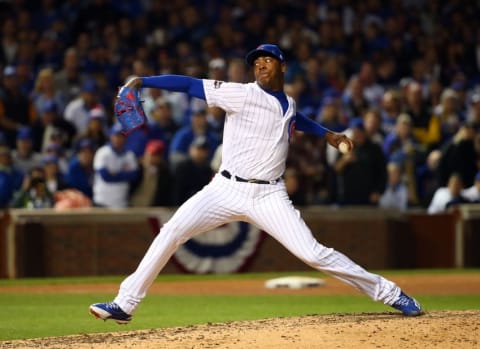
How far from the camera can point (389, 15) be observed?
1914 cm

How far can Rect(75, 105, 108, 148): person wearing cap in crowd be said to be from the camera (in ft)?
46.3

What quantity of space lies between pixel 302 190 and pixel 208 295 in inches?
149

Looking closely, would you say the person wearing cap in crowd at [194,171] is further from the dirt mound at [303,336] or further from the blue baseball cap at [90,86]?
the dirt mound at [303,336]

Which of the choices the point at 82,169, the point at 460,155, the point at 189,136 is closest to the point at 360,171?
the point at 460,155

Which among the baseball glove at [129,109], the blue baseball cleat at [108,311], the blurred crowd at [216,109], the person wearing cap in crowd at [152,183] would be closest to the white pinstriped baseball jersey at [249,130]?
the baseball glove at [129,109]

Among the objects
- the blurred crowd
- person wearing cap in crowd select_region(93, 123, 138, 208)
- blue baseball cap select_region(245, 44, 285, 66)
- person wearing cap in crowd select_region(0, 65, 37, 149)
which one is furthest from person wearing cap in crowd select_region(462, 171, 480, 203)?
blue baseball cap select_region(245, 44, 285, 66)

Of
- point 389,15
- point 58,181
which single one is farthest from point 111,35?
point 389,15

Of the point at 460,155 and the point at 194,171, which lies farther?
the point at 460,155

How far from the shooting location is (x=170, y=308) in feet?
31.8

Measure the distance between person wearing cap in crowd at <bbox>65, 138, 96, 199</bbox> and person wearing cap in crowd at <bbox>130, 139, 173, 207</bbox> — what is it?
604 millimetres

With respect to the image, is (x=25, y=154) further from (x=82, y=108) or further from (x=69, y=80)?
(x=69, y=80)

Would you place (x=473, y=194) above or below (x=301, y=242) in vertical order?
above

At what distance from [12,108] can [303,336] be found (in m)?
8.77

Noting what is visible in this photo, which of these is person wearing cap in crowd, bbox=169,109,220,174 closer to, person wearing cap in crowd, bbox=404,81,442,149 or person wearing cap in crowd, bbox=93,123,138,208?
person wearing cap in crowd, bbox=93,123,138,208
